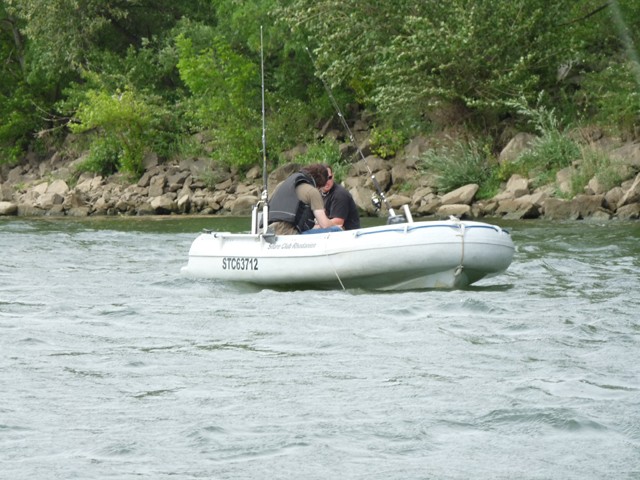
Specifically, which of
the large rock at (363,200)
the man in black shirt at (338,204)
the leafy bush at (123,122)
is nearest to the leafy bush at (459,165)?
the large rock at (363,200)

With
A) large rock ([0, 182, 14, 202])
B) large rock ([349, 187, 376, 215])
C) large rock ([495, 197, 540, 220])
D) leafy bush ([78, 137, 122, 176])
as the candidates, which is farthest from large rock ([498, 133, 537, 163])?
large rock ([0, 182, 14, 202])

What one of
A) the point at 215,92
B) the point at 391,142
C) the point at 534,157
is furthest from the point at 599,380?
the point at 215,92

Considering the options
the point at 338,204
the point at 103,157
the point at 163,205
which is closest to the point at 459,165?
the point at 163,205

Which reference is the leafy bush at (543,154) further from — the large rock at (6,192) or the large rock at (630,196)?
the large rock at (6,192)

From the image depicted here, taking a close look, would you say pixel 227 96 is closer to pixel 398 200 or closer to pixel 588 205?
pixel 398 200

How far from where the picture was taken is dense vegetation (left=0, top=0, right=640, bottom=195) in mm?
28406

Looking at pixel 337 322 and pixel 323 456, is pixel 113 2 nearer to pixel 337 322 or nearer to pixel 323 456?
pixel 337 322

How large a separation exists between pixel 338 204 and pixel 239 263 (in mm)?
1302

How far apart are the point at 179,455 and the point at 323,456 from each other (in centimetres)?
79

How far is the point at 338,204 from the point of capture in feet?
48.2

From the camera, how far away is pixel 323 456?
23.4ft

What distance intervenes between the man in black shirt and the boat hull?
79cm

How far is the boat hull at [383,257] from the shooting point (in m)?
13.5

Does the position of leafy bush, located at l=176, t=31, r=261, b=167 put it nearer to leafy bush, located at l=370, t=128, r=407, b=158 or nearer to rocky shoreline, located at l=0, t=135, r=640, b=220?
rocky shoreline, located at l=0, t=135, r=640, b=220
